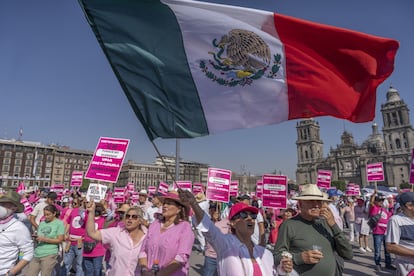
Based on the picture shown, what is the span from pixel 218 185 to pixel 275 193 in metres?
1.89

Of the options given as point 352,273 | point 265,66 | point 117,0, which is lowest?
point 352,273

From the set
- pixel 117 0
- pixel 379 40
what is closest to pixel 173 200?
pixel 117 0

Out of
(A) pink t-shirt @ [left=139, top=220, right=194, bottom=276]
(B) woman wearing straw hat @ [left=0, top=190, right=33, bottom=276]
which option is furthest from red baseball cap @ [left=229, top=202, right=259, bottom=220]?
(B) woman wearing straw hat @ [left=0, top=190, right=33, bottom=276]

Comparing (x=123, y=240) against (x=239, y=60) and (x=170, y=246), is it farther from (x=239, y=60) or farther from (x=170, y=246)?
(x=239, y=60)

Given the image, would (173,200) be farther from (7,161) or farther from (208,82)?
(7,161)

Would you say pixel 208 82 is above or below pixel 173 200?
above

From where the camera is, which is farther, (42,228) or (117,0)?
(42,228)

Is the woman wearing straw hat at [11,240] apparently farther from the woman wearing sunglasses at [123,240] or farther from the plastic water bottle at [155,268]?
the plastic water bottle at [155,268]

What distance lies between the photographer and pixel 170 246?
3250 millimetres

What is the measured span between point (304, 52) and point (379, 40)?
0.88m

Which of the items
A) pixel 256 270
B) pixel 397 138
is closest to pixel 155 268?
pixel 256 270

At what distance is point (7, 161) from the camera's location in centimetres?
9506

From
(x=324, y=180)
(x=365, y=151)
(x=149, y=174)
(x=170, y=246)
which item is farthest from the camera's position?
(x=149, y=174)

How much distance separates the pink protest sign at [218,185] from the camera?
950cm
